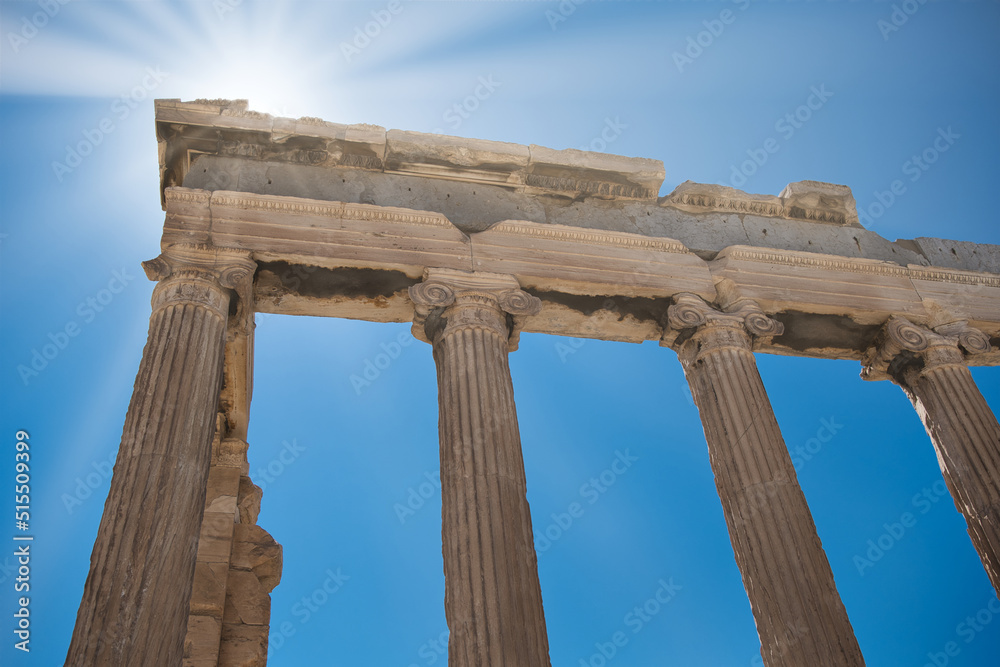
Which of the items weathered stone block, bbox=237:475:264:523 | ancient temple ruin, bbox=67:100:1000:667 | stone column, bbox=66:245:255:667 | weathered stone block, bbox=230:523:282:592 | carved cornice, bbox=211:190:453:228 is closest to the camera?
stone column, bbox=66:245:255:667

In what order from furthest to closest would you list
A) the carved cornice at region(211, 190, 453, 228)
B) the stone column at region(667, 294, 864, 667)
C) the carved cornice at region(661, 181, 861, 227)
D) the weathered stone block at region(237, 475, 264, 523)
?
the carved cornice at region(661, 181, 861, 227), the weathered stone block at region(237, 475, 264, 523), the carved cornice at region(211, 190, 453, 228), the stone column at region(667, 294, 864, 667)

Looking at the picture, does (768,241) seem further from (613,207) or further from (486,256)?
(486,256)

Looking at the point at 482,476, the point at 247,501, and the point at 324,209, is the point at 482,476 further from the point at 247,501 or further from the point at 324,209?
the point at 247,501

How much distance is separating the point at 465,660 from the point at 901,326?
1138 centimetres

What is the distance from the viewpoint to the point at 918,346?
17.1m

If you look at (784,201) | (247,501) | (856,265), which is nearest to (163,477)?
(247,501)

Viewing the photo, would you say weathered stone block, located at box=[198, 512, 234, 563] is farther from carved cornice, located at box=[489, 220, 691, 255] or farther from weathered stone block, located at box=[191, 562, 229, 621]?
carved cornice, located at box=[489, 220, 691, 255]

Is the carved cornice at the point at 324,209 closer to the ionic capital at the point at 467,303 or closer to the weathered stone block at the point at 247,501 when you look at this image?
the ionic capital at the point at 467,303

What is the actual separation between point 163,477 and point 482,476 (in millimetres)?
4471

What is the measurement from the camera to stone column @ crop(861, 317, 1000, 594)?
15.3 m

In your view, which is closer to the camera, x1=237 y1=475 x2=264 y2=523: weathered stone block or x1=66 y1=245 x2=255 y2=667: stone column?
x1=66 y1=245 x2=255 y2=667: stone column

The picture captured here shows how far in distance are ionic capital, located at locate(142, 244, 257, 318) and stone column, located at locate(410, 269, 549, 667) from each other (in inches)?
116

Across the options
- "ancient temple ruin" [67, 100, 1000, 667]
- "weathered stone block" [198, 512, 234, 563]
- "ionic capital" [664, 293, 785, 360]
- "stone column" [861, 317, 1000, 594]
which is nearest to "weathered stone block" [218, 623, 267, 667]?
"ancient temple ruin" [67, 100, 1000, 667]

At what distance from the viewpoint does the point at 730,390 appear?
15398 millimetres
